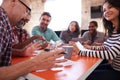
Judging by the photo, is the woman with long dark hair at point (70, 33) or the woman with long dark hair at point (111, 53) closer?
the woman with long dark hair at point (111, 53)

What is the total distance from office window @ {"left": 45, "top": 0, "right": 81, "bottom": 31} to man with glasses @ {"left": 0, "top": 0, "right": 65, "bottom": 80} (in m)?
5.25

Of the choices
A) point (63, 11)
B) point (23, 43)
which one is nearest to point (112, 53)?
point (23, 43)

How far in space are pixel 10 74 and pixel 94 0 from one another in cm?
560

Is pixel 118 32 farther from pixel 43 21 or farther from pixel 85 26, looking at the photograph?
pixel 85 26

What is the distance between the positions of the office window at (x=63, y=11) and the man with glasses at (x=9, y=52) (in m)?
5.25

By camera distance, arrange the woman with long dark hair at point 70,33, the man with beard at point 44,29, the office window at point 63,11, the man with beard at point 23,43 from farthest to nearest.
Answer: the office window at point 63,11 < the woman with long dark hair at point 70,33 < the man with beard at point 44,29 < the man with beard at point 23,43

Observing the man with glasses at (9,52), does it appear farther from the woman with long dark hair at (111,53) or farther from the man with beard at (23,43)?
the woman with long dark hair at (111,53)

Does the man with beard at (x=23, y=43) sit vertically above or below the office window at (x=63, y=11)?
below

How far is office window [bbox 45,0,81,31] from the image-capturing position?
20.4 feet

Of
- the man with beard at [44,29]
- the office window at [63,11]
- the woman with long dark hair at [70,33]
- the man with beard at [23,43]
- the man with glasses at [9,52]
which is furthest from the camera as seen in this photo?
the office window at [63,11]

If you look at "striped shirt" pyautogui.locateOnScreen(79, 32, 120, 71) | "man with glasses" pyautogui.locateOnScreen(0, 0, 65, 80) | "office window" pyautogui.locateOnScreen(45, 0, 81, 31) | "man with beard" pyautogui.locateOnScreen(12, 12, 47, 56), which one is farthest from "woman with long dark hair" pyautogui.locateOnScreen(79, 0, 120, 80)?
"office window" pyautogui.locateOnScreen(45, 0, 81, 31)

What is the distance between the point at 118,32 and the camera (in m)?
1.85

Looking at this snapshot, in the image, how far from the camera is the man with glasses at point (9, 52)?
29.6 inches

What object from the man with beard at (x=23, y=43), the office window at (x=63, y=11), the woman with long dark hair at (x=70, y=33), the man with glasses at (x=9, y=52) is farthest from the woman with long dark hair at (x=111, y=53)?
the office window at (x=63, y=11)
